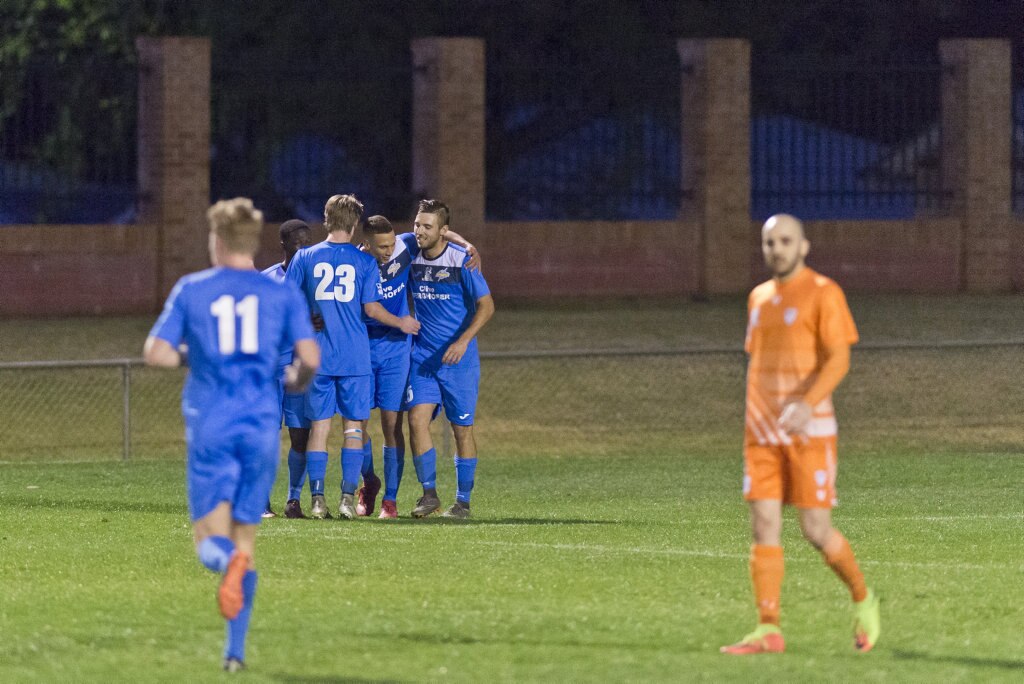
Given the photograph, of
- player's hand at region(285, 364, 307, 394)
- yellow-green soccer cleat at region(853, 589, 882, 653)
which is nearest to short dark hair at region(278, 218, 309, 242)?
player's hand at region(285, 364, 307, 394)

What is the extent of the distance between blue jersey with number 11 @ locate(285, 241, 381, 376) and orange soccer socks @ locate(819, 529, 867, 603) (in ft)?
17.0

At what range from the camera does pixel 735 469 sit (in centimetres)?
1884

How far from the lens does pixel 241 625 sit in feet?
26.6

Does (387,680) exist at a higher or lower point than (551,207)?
lower

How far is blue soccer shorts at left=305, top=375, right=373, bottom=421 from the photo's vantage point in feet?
44.0

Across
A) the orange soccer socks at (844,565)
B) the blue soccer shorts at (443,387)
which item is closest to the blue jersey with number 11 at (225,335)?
the orange soccer socks at (844,565)

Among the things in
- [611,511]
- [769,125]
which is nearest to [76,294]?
[769,125]

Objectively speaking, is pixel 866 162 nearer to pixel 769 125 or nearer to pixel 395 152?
pixel 769 125

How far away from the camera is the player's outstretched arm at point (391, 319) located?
13.2 meters

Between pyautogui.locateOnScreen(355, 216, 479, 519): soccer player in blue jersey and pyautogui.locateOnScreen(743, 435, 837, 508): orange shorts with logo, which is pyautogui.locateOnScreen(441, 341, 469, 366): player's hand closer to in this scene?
pyautogui.locateOnScreen(355, 216, 479, 519): soccer player in blue jersey

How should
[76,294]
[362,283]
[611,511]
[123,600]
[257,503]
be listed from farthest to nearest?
[76,294], [611,511], [362,283], [123,600], [257,503]

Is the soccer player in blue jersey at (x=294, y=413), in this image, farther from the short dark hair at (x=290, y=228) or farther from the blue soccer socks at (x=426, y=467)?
the blue soccer socks at (x=426, y=467)

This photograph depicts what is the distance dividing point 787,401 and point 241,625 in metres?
2.37

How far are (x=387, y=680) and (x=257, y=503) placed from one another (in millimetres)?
856
